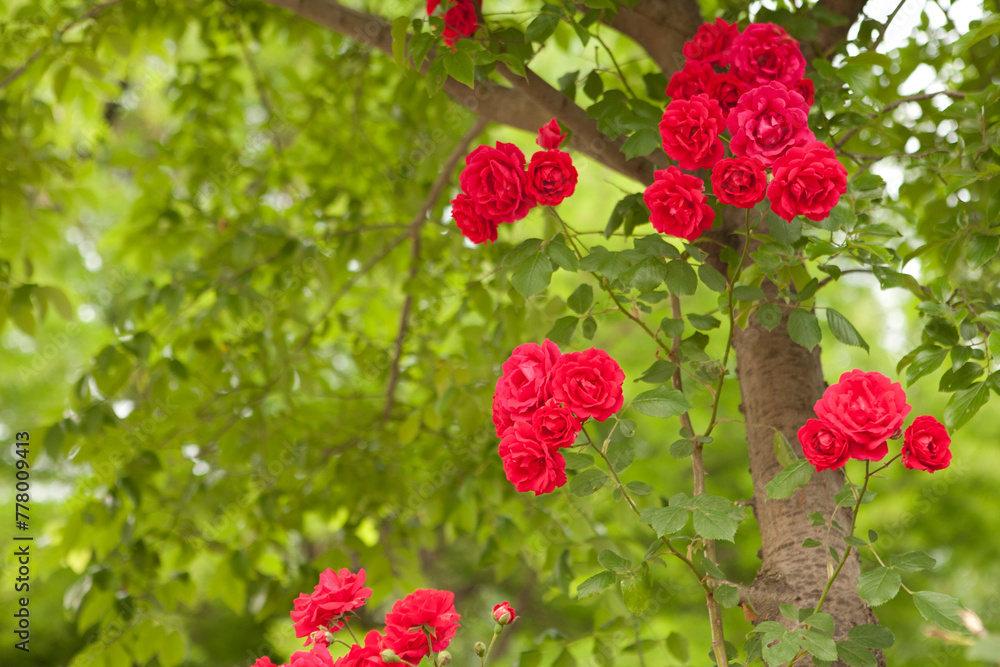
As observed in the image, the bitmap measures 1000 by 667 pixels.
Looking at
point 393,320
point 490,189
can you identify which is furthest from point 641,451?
point 393,320

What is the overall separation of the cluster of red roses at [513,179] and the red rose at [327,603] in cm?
61

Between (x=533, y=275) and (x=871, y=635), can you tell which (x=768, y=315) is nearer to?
(x=533, y=275)

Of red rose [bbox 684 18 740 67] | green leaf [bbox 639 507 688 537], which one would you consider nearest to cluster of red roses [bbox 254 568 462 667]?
green leaf [bbox 639 507 688 537]

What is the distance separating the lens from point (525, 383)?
104 centimetres

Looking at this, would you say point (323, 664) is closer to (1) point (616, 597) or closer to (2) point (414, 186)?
(1) point (616, 597)

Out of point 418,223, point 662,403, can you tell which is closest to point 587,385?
point 662,403

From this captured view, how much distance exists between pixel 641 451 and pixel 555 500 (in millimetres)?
1245

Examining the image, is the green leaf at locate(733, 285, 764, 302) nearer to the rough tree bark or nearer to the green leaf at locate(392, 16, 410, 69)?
the rough tree bark

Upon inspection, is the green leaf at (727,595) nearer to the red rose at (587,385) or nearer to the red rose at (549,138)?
the red rose at (587,385)

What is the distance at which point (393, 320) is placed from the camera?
316 cm

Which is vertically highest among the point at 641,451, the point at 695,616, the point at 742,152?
the point at 742,152

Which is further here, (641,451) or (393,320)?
(393,320)

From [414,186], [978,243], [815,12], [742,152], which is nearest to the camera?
[742,152]

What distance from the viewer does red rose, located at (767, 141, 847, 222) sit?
103cm
